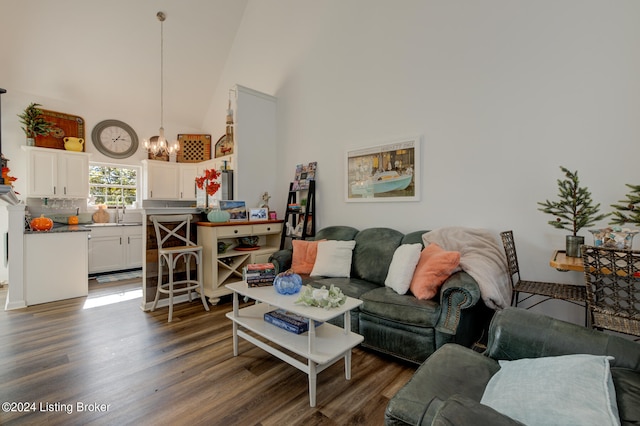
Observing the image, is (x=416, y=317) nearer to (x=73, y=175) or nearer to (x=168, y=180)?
(x=168, y=180)

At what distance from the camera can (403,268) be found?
251cm

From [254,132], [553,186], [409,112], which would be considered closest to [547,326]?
[553,186]

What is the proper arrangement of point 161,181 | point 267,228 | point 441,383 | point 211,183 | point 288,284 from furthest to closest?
point 161,181, point 267,228, point 211,183, point 288,284, point 441,383

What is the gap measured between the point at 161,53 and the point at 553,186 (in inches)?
224

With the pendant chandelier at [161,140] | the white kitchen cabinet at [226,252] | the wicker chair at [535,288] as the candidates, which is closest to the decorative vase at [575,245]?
the wicker chair at [535,288]

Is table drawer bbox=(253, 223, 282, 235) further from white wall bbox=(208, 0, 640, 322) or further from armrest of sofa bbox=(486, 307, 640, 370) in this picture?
armrest of sofa bbox=(486, 307, 640, 370)

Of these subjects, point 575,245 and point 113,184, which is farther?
point 113,184

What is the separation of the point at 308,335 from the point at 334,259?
121 centimetres

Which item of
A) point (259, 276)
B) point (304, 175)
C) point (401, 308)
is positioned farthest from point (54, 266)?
point (401, 308)

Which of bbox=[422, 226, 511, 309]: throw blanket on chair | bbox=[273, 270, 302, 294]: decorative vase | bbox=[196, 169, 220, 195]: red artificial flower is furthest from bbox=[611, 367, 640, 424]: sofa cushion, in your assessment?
bbox=[196, 169, 220, 195]: red artificial flower

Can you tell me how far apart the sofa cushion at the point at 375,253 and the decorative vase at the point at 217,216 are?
1.65 meters

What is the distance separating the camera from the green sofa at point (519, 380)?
31.6 inches

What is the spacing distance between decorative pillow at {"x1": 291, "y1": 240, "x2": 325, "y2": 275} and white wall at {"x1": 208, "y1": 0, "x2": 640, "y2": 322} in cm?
70

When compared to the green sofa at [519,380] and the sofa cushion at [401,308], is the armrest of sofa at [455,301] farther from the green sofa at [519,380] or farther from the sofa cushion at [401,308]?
the green sofa at [519,380]
